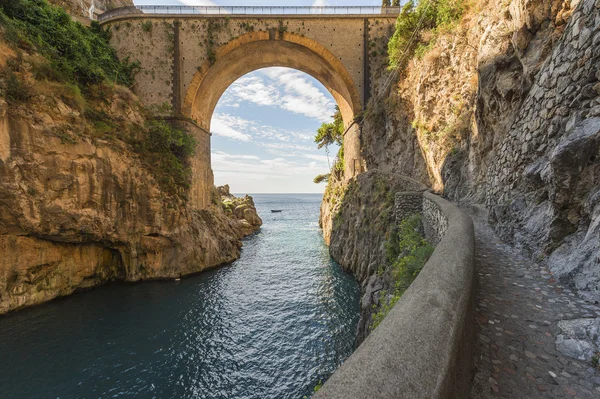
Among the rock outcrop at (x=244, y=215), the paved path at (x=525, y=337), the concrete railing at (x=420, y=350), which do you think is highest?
the concrete railing at (x=420, y=350)

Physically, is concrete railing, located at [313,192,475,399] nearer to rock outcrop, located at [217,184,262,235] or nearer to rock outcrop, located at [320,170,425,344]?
rock outcrop, located at [320,170,425,344]

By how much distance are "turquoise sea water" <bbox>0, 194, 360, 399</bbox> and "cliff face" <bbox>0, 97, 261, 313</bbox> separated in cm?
131

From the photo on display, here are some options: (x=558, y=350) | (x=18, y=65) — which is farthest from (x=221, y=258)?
(x=558, y=350)

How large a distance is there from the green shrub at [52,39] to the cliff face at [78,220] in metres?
2.99

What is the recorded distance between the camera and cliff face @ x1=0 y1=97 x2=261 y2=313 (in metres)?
11.3

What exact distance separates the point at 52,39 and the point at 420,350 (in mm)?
21500

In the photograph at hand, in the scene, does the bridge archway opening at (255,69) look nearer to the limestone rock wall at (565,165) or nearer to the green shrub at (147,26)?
the green shrub at (147,26)

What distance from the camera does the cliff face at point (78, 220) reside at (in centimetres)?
1131

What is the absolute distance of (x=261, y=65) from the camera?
21719mm

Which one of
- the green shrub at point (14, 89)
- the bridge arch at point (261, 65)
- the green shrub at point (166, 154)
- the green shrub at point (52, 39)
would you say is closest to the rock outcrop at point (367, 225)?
the bridge arch at point (261, 65)

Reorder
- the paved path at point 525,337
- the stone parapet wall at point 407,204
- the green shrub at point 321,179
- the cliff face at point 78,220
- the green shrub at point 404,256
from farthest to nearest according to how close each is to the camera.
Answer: the green shrub at point 321,179
the stone parapet wall at point 407,204
the cliff face at point 78,220
the green shrub at point 404,256
the paved path at point 525,337

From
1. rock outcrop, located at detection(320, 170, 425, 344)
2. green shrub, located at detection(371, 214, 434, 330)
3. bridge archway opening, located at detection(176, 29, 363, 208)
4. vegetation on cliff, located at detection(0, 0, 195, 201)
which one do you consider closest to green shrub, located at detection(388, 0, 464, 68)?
bridge archway opening, located at detection(176, 29, 363, 208)

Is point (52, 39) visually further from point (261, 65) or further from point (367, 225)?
point (367, 225)

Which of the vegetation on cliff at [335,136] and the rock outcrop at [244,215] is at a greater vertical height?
the vegetation on cliff at [335,136]
